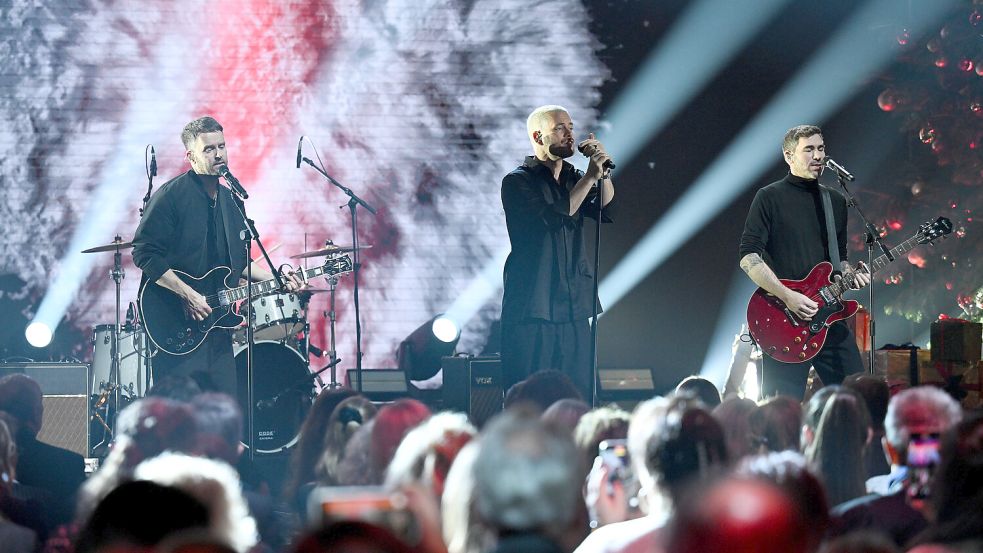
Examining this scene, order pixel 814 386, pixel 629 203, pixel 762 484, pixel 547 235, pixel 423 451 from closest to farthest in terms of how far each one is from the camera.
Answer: pixel 762 484 → pixel 423 451 → pixel 547 235 → pixel 814 386 → pixel 629 203

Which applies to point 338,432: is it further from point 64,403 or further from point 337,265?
point 64,403

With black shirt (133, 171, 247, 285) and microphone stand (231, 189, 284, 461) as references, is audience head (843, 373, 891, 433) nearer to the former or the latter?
microphone stand (231, 189, 284, 461)

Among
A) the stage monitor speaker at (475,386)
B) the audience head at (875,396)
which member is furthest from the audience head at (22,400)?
the stage monitor speaker at (475,386)

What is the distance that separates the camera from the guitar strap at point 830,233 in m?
6.05

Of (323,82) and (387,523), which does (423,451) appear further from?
(323,82)

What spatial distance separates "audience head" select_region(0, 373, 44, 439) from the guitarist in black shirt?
1.66 metres

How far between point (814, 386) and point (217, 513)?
6.76 metres

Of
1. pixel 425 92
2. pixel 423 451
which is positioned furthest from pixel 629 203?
pixel 423 451

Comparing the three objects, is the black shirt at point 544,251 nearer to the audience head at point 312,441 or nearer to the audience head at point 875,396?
the audience head at point 312,441

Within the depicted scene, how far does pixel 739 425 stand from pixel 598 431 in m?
0.70

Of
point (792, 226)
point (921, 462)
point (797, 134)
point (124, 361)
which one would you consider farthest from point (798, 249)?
point (124, 361)

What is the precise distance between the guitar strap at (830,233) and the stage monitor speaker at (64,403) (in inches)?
181

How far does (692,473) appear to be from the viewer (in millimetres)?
2443

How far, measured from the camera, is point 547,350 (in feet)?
19.6
